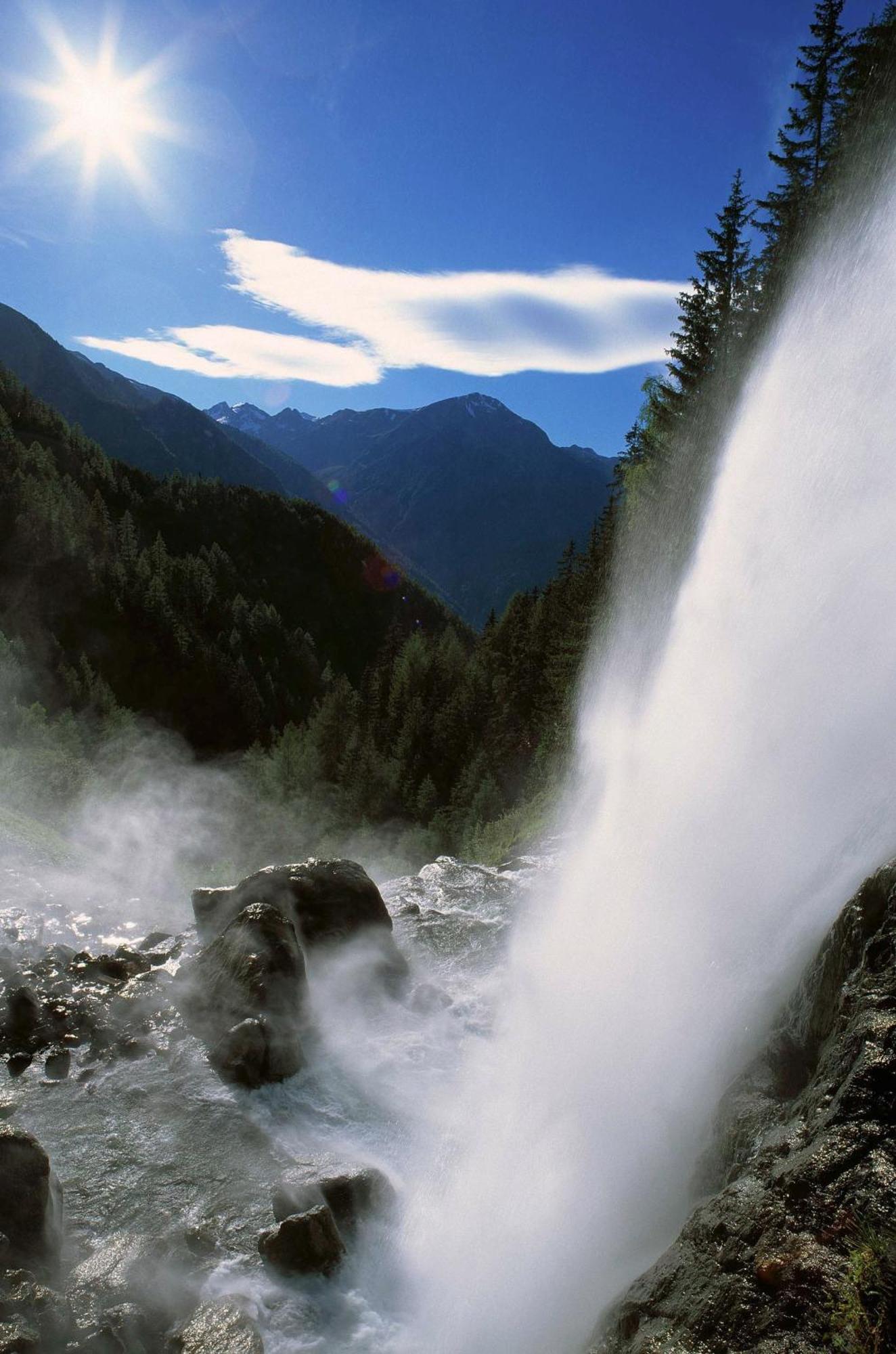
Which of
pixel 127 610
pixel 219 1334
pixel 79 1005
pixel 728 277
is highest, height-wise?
pixel 728 277

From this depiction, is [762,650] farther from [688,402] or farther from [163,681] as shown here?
[163,681]

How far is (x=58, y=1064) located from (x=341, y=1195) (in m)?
5.10

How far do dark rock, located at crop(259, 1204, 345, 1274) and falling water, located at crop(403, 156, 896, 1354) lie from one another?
37.7 inches

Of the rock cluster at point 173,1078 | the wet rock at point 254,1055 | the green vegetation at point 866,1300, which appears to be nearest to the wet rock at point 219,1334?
the rock cluster at point 173,1078

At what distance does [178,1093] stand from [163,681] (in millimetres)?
121064

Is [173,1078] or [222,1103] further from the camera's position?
[173,1078]

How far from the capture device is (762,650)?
48.7ft

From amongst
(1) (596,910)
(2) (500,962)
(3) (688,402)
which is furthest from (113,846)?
(3) (688,402)

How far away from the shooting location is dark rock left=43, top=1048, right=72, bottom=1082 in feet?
36.0

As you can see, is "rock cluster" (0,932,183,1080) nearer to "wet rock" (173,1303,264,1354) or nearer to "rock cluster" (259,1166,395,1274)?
"rock cluster" (259,1166,395,1274)

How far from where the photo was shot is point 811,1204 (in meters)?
5.00

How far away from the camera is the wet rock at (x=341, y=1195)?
882 centimetres

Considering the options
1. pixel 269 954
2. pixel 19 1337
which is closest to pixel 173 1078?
pixel 269 954

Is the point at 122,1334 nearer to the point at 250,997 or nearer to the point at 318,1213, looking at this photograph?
the point at 318,1213
